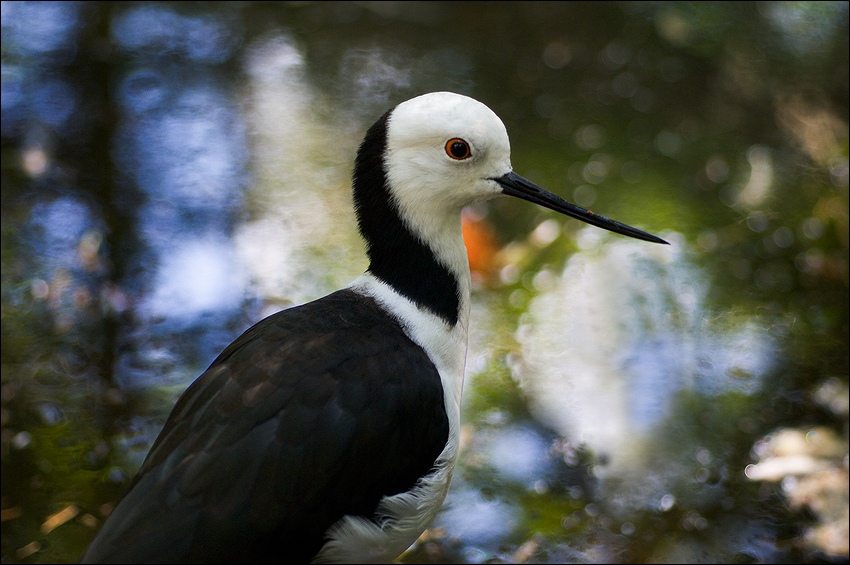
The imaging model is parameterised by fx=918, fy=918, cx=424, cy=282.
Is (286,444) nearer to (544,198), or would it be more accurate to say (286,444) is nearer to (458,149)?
(458,149)

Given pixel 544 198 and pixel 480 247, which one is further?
pixel 480 247

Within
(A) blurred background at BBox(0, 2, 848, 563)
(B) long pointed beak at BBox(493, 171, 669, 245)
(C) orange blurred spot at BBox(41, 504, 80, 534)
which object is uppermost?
(B) long pointed beak at BBox(493, 171, 669, 245)

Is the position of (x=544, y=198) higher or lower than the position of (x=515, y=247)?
higher

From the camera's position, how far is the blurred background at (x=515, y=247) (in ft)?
11.8

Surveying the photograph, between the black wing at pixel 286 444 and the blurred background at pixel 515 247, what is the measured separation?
3.65 feet

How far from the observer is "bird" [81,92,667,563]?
7.27ft

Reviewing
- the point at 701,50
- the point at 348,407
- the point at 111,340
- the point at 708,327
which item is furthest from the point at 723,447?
the point at 701,50

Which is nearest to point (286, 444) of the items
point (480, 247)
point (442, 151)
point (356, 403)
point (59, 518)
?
point (356, 403)

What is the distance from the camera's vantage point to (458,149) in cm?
262

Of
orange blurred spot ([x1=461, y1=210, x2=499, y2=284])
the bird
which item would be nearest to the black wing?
the bird

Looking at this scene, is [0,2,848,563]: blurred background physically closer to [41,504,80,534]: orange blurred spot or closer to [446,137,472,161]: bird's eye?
[41,504,80,534]: orange blurred spot

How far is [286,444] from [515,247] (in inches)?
105

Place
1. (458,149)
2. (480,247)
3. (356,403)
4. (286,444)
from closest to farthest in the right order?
(286,444) < (356,403) < (458,149) < (480,247)

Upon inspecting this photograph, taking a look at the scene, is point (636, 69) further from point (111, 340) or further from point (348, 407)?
point (348, 407)
